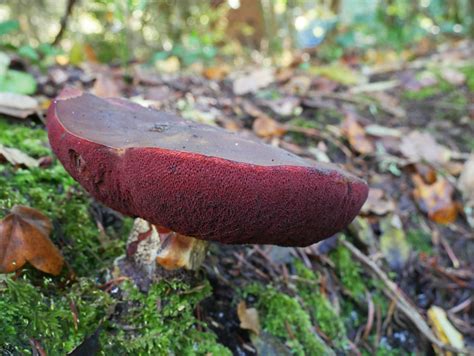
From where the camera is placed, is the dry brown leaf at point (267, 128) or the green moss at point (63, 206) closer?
the green moss at point (63, 206)

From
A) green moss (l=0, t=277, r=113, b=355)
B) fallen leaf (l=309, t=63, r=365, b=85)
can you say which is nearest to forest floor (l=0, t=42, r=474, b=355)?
green moss (l=0, t=277, r=113, b=355)

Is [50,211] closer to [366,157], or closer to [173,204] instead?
[173,204]

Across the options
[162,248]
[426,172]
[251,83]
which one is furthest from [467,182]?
[162,248]

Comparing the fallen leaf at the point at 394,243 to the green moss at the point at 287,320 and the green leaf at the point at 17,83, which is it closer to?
the green moss at the point at 287,320

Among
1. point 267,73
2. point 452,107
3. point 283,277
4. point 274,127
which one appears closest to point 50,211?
point 283,277

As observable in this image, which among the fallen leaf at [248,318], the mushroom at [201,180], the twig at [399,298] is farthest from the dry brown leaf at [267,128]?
the mushroom at [201,180]

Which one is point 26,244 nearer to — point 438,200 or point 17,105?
point 17,105
